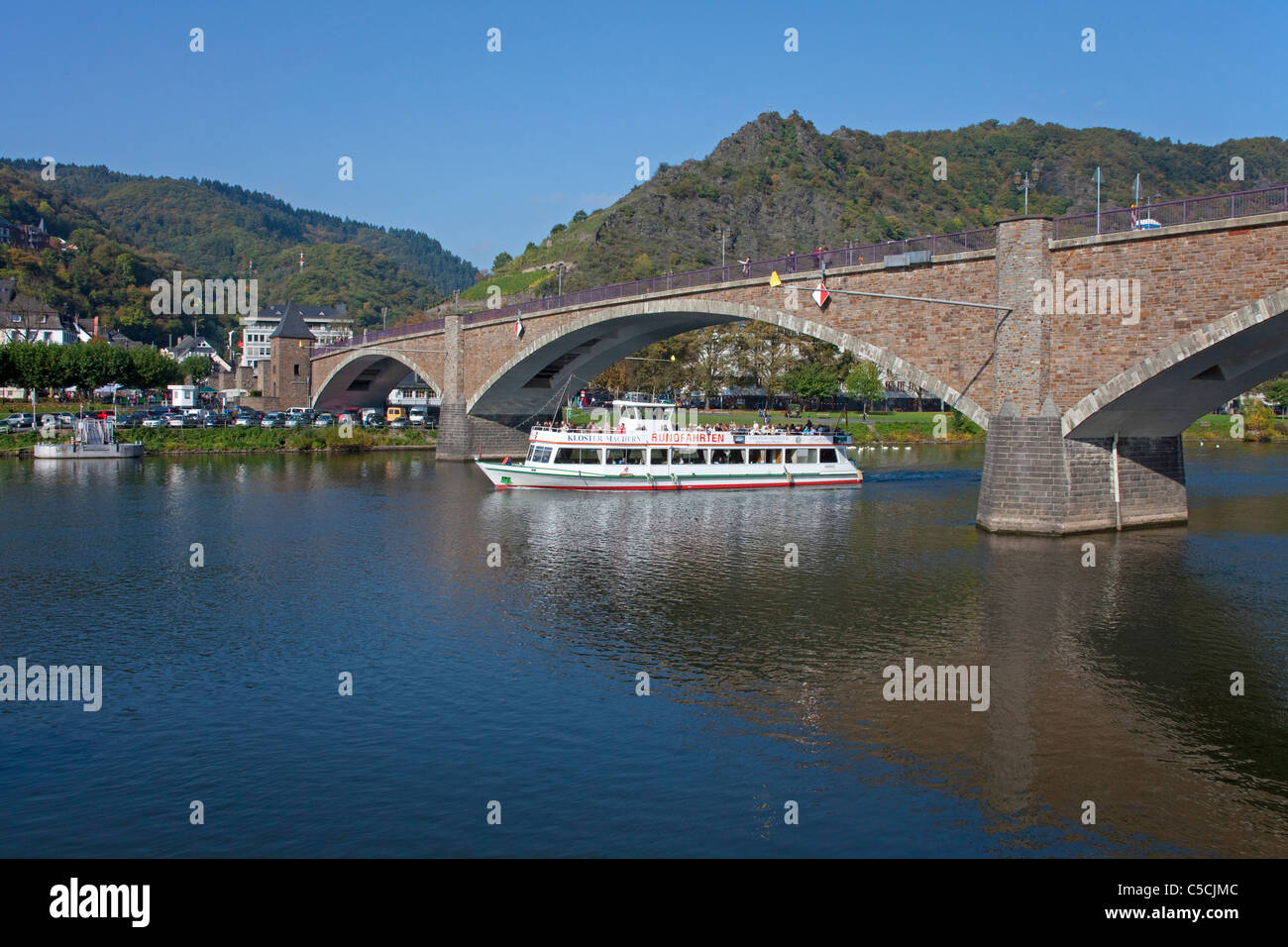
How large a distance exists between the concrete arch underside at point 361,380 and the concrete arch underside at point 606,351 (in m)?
16.6

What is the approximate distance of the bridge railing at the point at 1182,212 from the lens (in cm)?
2738

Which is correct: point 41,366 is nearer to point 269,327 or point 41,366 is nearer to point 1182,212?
point 1182,212

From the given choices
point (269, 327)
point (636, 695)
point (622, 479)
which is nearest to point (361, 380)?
point (622, 479)

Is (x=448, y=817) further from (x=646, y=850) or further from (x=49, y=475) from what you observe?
(x=49, y=475)

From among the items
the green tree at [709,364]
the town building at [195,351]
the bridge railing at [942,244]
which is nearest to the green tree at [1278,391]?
the green tree at [709,364]

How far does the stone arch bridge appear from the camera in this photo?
1119 inches

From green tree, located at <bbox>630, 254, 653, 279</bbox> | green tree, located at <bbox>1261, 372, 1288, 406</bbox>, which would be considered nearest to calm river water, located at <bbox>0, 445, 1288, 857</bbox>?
green tree, located at <bbox>1261, 372, 1288, 406</bbox>

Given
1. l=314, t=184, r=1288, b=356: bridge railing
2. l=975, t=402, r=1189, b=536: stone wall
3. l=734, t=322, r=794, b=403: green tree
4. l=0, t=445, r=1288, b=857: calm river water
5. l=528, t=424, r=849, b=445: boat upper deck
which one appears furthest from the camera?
l=734, t=322, r=794, b=403: green tree

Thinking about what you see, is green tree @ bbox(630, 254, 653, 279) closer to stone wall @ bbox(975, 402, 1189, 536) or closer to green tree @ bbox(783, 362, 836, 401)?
green tree @ bbox(783, 362, 836, 401)

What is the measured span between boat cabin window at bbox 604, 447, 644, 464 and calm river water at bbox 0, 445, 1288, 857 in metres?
14.5

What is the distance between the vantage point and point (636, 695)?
733 inches

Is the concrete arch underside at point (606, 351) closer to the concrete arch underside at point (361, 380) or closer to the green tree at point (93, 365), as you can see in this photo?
the concrete arch underside at point (361, 380)

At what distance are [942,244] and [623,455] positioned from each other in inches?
823

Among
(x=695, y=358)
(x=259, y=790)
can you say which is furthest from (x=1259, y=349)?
(x=695, y=358)
